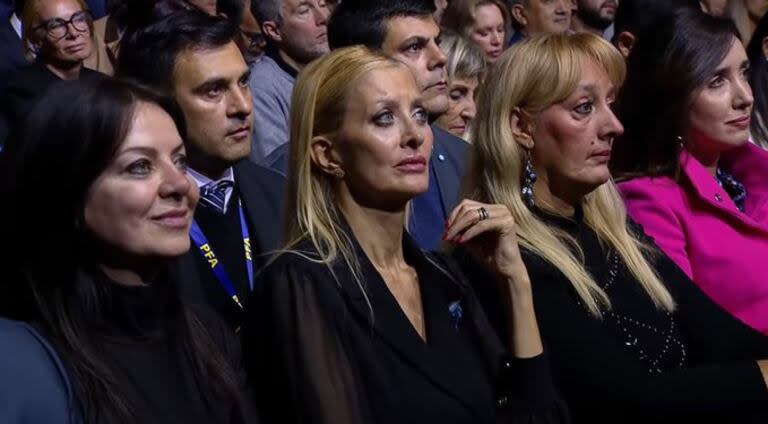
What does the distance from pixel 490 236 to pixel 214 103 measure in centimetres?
124

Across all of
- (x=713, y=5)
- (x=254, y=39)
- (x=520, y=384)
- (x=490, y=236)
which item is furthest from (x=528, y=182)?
(x=713, y=5)

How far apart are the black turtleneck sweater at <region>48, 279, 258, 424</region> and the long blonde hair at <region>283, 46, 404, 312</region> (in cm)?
37

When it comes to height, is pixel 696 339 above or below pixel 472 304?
below

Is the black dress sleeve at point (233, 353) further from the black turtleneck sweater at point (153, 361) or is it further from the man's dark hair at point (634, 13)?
the man's dark hair at point (634, 13)

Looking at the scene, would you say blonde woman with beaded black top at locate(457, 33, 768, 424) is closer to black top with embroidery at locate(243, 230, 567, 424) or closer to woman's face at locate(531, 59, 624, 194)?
woman's face at locate(531, 59, 624, 194)

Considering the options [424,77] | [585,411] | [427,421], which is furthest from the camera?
[424,77]

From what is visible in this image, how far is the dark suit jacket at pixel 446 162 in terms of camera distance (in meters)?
4.51

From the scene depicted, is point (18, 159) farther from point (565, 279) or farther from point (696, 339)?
point (696, 339)

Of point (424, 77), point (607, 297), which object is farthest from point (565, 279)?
point (424, 77)

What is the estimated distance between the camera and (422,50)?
505 centimetres

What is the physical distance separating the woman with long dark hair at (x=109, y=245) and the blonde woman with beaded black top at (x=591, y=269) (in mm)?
859

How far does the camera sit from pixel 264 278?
2941mm

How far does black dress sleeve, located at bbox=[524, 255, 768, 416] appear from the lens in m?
3.26

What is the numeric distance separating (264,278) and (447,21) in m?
4.28
